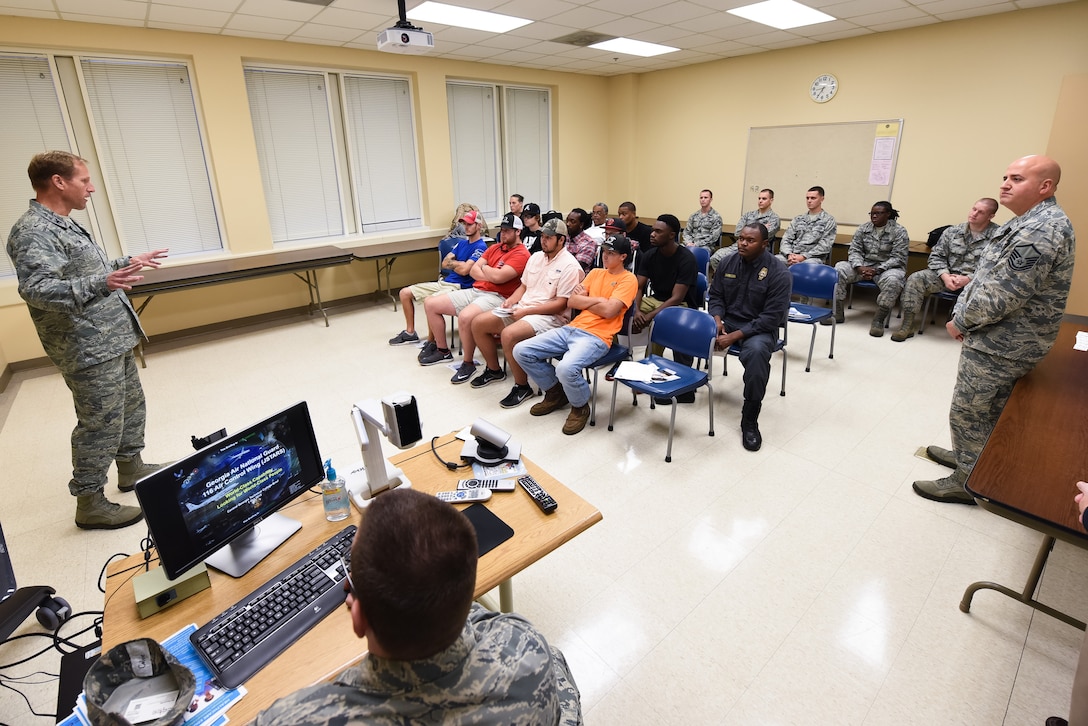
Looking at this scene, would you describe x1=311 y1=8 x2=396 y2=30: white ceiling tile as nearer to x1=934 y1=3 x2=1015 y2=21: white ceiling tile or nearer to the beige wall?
the beige wall

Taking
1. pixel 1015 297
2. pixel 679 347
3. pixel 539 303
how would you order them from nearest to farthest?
pixel 1015 297
pixel 679 347
pixel 539 303

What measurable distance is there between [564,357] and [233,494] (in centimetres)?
231

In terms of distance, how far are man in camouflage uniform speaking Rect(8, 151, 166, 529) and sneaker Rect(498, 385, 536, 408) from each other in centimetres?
211

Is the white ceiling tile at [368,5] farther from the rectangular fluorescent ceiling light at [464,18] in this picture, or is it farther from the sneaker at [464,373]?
the sneaker at [464,373]

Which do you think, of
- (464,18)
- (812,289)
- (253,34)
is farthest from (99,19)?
(812,289)

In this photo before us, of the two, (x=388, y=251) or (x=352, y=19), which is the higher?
(x=352, y=19)

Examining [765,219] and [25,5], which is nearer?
[25,5]

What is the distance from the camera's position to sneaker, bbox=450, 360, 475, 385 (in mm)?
4230

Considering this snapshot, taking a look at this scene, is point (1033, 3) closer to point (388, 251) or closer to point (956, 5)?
point (956, 5)

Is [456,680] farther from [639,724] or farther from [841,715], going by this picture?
[841,715]

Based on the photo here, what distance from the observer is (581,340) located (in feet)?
11.5

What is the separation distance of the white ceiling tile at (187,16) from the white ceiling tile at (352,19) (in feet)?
2.37

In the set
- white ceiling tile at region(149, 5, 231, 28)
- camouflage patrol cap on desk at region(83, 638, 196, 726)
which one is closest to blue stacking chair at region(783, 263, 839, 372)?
camouflage patrol cap on desk at region(83, 638, 196, 726)

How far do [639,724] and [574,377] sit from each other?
Result: 1.95 metres
